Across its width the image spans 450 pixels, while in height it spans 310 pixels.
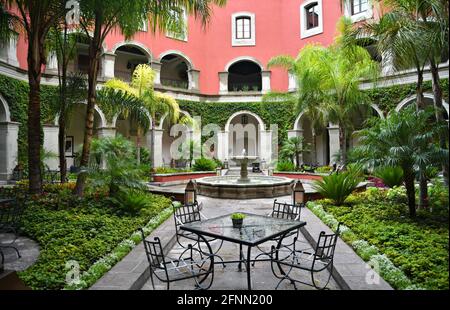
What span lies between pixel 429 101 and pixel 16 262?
18.9m

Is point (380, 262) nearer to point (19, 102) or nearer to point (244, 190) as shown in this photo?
point (244, 190)

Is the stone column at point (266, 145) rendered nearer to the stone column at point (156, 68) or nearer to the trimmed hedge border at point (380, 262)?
the stone column at point (156, 68)

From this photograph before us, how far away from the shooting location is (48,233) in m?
5.70

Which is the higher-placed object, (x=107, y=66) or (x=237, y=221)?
(x=107, y=66)

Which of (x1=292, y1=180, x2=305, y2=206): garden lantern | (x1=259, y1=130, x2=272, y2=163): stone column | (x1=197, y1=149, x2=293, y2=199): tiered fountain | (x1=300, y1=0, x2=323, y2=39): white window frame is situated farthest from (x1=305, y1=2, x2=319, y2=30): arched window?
(x1=292, y1=180, x2=305, y2=206): garden lantern

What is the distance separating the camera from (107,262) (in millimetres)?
4375

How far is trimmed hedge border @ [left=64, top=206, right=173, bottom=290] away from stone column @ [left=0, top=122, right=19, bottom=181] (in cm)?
1120

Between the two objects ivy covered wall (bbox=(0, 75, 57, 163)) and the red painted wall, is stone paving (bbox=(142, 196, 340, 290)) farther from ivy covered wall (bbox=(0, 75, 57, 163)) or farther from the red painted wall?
the red painted wall

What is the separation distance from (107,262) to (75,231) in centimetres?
174

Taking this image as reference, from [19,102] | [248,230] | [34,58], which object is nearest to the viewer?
[248,230]

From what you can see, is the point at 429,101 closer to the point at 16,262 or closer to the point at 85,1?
the point at 85,1

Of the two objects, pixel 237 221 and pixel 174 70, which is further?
pixel 174 70

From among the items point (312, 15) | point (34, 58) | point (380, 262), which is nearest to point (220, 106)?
point (312, 15)
